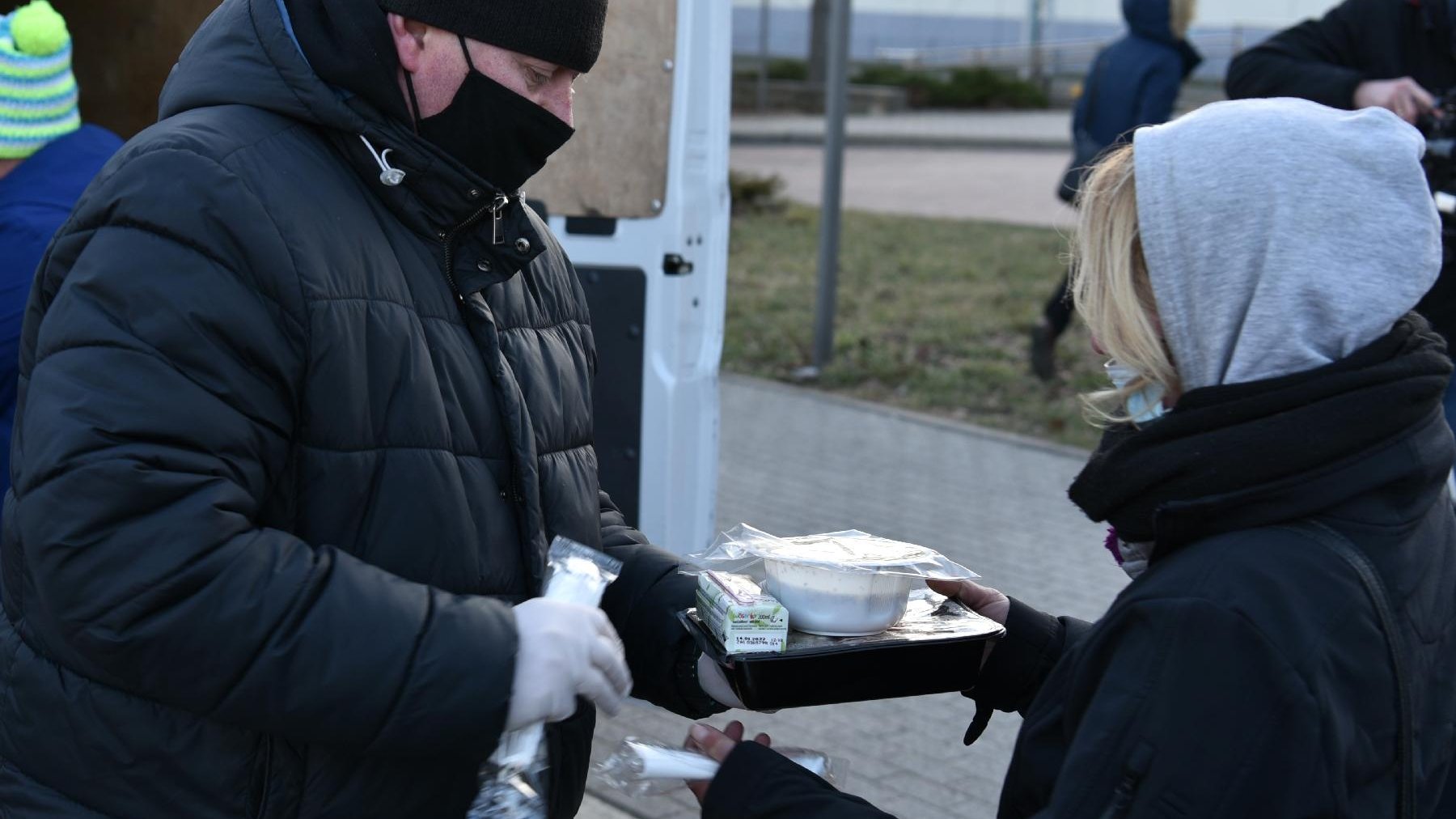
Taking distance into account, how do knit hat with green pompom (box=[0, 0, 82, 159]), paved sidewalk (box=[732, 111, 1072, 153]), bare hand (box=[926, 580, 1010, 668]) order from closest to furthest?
bare hand (box=[926, 580, 1010, 668]), knit hat with green pompom (box=[0, 0, 82, 159]), paved sidewalk (box=[732, 111, 1072, 153])

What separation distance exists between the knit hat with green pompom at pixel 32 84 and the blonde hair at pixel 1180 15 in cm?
658

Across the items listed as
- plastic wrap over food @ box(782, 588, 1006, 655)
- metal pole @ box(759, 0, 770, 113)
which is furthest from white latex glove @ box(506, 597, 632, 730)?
metal pole @ box(759, 0, 770, 113)

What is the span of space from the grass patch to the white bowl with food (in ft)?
14.5

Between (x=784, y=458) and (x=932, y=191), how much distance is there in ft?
43.7

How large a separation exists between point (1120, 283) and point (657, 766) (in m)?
0.83

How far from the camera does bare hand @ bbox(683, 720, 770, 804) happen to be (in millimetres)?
1909

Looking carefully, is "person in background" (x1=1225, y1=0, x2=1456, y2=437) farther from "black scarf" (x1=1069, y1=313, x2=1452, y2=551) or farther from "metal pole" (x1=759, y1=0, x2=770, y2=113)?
"metal pole" (x1=759, y1=0, x2=770, y2=113)

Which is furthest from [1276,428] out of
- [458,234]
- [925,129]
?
[925,129]

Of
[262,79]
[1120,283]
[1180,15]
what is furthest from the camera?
[1180,15]

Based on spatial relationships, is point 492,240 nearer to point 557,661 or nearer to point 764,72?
point 557,661

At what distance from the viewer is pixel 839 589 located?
1.98 metres

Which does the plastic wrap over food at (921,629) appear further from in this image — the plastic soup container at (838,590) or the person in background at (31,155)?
the person in background at (31,155)

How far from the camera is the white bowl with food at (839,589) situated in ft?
6.49

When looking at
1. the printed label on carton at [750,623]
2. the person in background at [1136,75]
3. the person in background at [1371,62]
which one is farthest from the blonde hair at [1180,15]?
the printed label on carton at [750,623]
